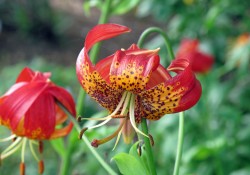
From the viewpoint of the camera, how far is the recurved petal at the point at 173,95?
2.87ft

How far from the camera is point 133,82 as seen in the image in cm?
90

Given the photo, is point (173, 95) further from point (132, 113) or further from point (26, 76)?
point (26, 76)

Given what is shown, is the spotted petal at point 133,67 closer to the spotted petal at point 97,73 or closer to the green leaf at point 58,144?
the spotted petal at point 97,73

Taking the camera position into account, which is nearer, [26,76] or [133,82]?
[133,82]

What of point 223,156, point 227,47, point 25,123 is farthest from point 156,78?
point 227,47

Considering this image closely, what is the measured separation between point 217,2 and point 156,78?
135 centimetres

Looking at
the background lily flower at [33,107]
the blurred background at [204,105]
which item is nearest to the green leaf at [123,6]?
the blurred background at [204,105]

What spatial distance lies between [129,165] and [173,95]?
127 millimetres

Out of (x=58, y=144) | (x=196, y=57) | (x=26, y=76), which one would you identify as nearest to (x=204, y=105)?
(x=196, y=57)

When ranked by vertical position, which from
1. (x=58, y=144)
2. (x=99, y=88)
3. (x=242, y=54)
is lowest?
(x=242, y=54)

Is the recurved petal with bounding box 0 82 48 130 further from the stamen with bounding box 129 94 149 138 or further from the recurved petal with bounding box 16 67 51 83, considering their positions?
the stamen with bounding box 129 94 149 138

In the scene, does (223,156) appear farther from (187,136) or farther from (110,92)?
(110,92)

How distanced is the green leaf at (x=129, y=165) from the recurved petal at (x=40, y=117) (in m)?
0.18

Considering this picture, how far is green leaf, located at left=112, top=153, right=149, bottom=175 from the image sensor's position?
3.03 feet
